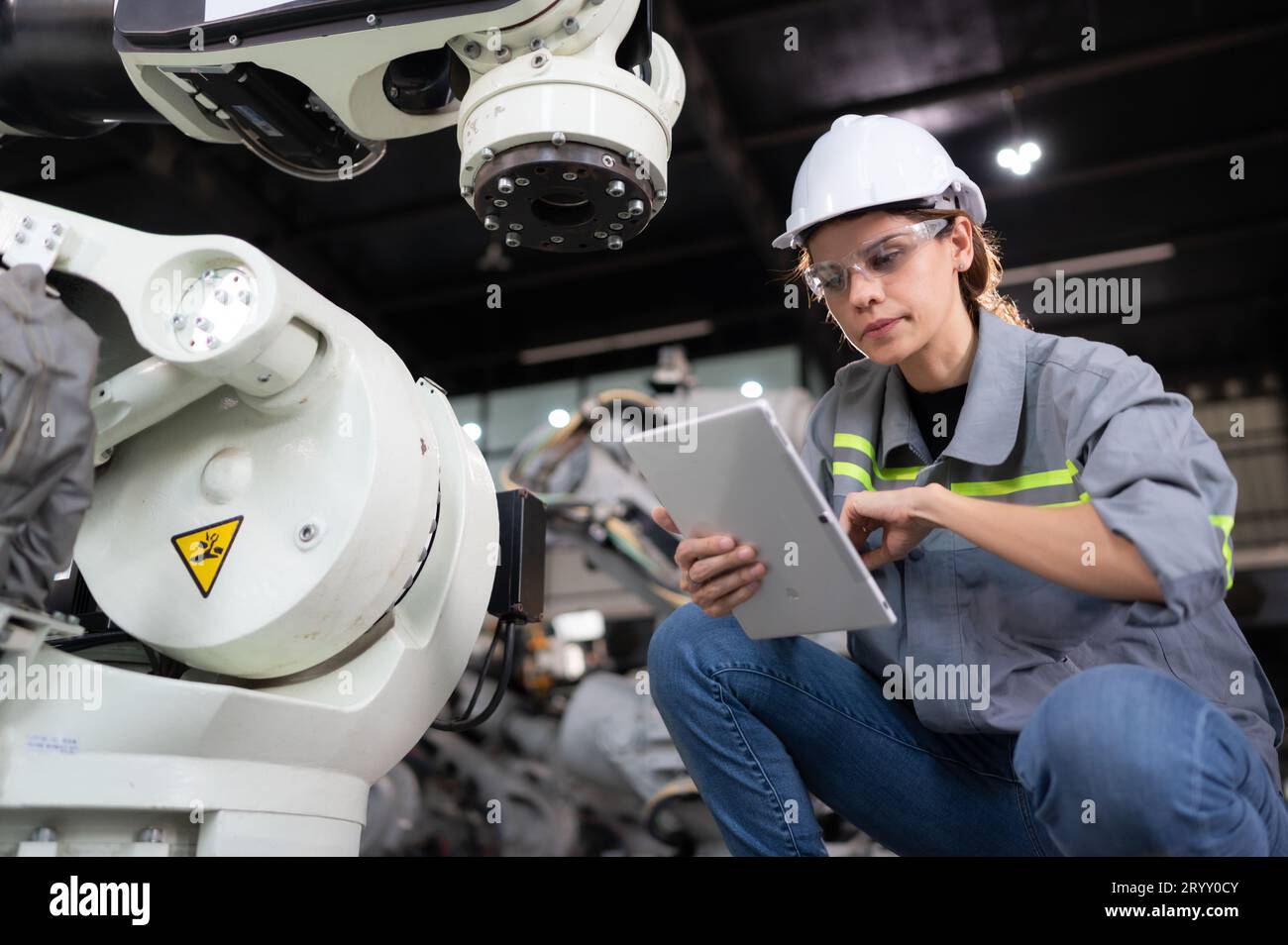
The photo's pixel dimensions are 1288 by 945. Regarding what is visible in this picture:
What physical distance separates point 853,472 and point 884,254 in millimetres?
296

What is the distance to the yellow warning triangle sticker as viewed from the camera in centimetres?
140

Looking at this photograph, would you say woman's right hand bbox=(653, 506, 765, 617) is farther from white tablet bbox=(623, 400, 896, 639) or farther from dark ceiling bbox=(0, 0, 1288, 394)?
dark ceiling bbox=(0, 0, 1288, 394)

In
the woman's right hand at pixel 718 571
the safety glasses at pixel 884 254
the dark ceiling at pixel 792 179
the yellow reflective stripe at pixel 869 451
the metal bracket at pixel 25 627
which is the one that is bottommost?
the metal bracket at pixel 25 627

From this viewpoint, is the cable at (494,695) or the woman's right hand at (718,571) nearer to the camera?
the woman's right hand at (718,571)

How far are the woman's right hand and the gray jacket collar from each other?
301mm

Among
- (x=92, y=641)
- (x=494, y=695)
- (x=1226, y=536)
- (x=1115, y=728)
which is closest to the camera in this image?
(x=1115, y=728)

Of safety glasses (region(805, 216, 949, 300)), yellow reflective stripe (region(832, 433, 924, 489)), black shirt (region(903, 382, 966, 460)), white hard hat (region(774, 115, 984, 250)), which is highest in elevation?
white hard hat (region(774, 115, 984, 250))

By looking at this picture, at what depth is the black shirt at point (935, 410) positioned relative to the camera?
158 centimetres

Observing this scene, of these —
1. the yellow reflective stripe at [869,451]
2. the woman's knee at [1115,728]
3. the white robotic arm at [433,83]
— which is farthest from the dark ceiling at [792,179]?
the woman's knee at [1115,728]

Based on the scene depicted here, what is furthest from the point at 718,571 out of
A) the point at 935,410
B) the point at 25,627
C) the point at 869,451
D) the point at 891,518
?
the point at 25,627

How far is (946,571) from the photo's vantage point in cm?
147

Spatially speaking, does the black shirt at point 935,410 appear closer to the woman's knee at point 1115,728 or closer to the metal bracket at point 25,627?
the woman's knee at point 1115,728

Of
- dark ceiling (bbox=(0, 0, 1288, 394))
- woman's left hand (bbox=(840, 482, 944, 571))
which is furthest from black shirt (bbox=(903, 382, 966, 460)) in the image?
dark ceiling (bbox=(0, 0, 1288, 394))

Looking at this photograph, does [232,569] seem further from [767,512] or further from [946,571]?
[946,571]
